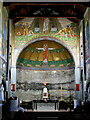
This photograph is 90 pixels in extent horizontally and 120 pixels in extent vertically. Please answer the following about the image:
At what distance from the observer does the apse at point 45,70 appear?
26594mm

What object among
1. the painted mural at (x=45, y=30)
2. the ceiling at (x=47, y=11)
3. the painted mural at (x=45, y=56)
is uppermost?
the ceiling at (x=47, y=11)

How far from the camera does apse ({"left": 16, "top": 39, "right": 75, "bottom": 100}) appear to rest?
2659cm

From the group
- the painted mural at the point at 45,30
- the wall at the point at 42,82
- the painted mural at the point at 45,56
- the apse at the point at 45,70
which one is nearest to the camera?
the painted mural at the point at 45,30

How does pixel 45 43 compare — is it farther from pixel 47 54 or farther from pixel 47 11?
pixel 47 11

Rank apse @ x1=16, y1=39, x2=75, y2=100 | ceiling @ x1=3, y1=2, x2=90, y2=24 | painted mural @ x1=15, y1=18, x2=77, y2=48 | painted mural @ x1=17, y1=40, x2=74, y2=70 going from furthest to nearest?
painted mural @ x1=17, y1=40, x2=74, y2=70 → apse @ x1=16, y1=39, x2=75, y2=100 → painted mural @ x1=15, y1=18, x2=77, y2=48 → ceiling @ x1=3, y1=2, x2=90, y2=24

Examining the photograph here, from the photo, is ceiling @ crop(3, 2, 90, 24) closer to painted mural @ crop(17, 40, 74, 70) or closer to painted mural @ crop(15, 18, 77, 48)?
painted mural @ crop(15, 18, 77, 48)

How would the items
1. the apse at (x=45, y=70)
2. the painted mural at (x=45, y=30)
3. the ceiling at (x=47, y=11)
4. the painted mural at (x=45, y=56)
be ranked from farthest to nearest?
the painted mural at (x=45, y=56)
the apse at (x=45, y=70)
the painted mural at (x=45, y=30)
the ceiling at (x=47, y=11)

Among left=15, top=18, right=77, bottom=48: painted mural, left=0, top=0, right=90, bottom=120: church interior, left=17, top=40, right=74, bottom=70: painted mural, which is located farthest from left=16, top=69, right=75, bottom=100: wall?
left=15, top=18, right=77, bottom=48: painted mural

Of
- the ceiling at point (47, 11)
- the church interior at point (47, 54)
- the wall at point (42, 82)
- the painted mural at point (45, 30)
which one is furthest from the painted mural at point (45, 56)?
the ceiling at point (47, 11)

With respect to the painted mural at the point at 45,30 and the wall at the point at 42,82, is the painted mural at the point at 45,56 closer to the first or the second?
the wall at the point at 42,82

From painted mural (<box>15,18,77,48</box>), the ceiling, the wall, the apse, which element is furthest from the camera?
the apse

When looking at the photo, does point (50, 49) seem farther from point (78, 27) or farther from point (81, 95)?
point (81, 95)

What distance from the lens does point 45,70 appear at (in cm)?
2781

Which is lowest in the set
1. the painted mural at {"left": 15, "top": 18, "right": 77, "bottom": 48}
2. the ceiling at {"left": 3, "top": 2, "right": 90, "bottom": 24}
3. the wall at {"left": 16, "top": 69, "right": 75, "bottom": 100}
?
the wall at {"left": 16, "top": 69, "right": 75, "bottom": 100}
